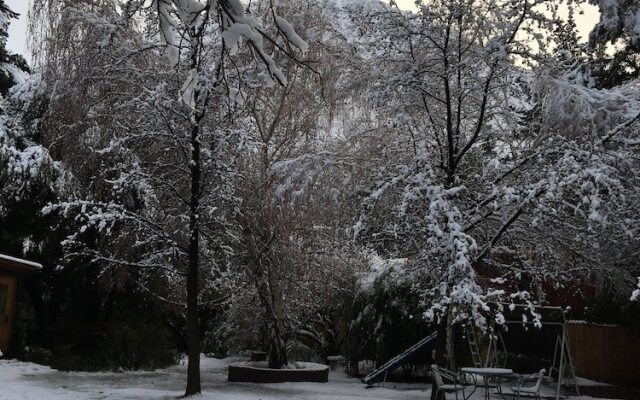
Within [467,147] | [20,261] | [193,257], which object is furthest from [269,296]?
[467,147]

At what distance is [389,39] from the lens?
12000 mm

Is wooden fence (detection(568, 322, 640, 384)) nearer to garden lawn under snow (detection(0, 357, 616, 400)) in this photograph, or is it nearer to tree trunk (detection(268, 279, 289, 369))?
garden lawn under snow (detection(0, 357, 616, 400))

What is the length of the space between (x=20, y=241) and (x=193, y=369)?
32.2 ft

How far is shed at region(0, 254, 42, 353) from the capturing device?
1860 centimetres

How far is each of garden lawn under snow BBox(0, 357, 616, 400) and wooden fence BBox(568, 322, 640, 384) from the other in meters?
4.67

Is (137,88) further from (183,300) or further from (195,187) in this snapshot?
(183,300)

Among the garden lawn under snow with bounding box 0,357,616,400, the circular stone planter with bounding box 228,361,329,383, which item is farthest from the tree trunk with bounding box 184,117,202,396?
the circular stone planter with bounding box 228,361,329,383

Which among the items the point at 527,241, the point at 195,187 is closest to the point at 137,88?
the point at 195,187

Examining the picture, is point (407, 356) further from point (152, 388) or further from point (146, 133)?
point (146, 133)

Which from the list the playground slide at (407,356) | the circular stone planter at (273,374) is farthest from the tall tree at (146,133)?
the playground slide at (407,356)

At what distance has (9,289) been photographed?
19328mm

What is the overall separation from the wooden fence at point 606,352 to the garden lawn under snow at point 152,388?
4.67 metres

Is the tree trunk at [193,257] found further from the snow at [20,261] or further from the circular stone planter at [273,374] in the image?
the snow at [20,261]

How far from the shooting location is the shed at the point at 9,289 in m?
18.6
